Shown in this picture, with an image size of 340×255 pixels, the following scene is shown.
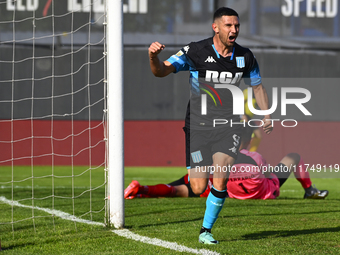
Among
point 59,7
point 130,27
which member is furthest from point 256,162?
point 59,7

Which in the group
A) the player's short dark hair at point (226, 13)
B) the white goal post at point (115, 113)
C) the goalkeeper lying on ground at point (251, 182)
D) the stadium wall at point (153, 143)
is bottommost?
the stadium wall at point (153, 143)

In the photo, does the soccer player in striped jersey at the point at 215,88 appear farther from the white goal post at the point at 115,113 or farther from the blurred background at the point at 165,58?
the blurred background at the point at 165,58

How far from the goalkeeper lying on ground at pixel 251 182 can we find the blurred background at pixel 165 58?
837cm

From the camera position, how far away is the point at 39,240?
376 centimetres

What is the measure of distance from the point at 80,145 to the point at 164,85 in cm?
346

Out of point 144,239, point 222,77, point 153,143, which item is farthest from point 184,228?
point 153,143

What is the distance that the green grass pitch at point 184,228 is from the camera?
3.43 m

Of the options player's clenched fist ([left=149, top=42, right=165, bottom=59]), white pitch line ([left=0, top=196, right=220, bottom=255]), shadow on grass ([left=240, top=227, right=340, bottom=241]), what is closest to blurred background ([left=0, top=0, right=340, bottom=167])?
white pitch line ([left=0, top=196, right=220, bottom=255])

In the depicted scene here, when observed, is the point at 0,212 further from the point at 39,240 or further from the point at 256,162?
the point at 256,162

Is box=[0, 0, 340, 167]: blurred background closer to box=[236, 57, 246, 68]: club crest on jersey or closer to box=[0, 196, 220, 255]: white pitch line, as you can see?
box=[0, 196, 220, 255]: white pitch line

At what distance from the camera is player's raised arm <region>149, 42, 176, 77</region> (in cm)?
357

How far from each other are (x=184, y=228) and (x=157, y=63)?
5.13 ft

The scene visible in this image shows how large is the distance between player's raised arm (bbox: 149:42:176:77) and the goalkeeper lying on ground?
8.30 ft

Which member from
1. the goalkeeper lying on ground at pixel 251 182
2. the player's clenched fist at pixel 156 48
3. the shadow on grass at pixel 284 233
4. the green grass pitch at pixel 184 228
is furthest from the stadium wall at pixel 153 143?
the player's clenched fist at pixel 156 48
